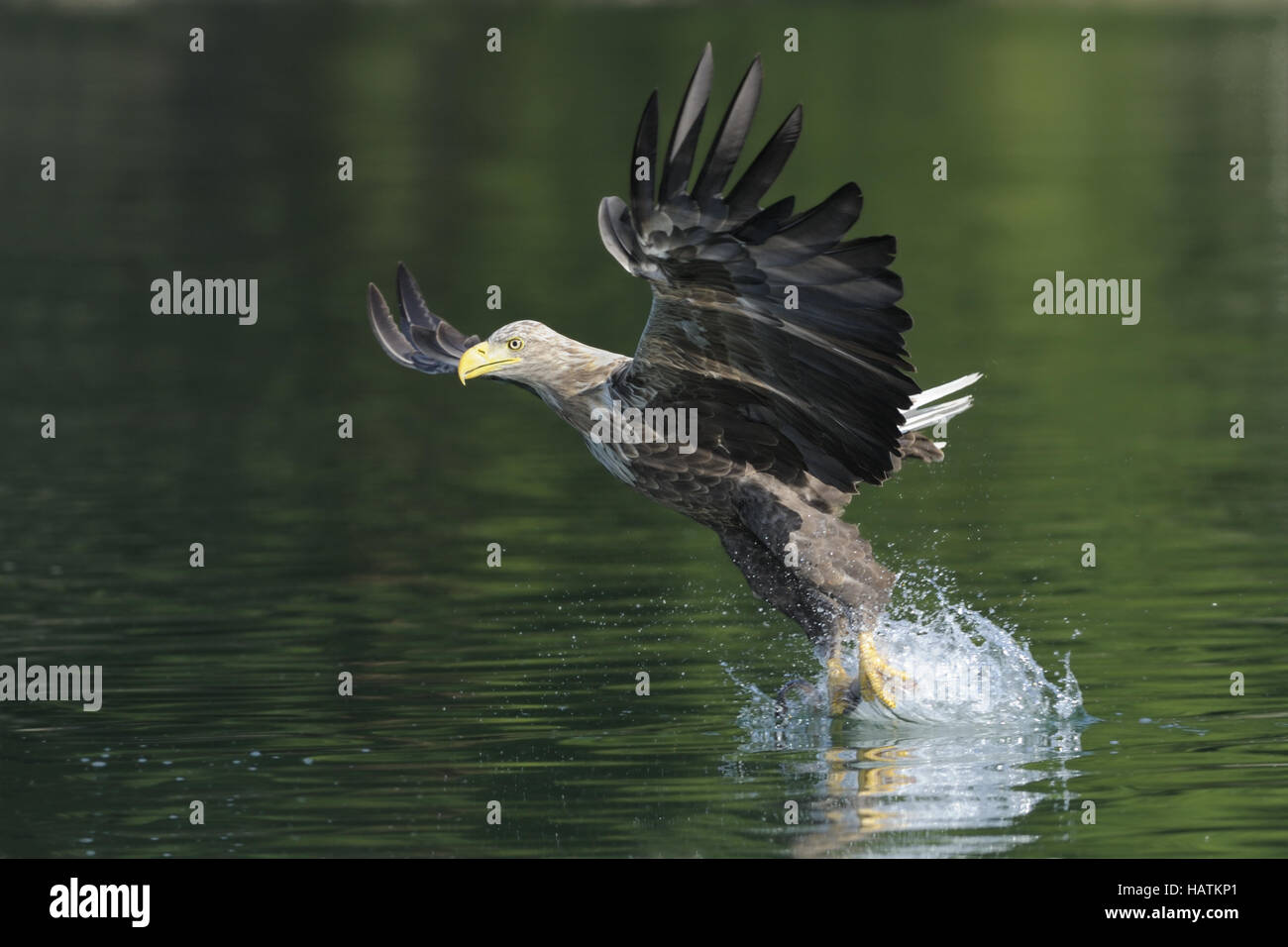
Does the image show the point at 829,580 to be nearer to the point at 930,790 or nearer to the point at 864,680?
the point at 864,680

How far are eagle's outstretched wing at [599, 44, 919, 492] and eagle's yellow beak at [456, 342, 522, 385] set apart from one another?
2.14 feet

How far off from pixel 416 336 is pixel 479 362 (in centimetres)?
167

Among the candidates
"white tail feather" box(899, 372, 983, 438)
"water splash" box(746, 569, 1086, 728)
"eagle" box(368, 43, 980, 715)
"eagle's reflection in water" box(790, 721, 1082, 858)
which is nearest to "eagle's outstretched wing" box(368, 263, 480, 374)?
"eagle" box(368, 43, 980, 715)

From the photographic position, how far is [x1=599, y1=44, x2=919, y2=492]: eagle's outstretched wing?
8.98 m

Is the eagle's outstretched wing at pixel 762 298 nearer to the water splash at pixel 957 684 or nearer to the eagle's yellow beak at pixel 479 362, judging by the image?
the eagle's yellow beak at pixel 479 362

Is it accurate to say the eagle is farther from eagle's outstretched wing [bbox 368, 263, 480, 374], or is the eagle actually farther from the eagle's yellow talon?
eagle's outstretched wing [bbox 368, 263, 480, 374]

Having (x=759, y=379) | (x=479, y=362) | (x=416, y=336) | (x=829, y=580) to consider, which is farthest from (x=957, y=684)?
(x=416, y=336)

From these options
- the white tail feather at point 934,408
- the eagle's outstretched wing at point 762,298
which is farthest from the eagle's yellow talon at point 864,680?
the white tail feather at point 934,408

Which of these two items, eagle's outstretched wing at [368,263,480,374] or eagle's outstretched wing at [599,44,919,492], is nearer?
eagle's outstretched wing at [599,44,919,492]

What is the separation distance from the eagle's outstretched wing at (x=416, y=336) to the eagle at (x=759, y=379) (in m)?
1.23

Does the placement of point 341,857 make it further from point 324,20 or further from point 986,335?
→ point 324,20

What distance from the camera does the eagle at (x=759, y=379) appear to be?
912 centimetres

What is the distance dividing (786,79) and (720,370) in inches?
1544

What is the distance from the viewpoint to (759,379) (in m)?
10.0
